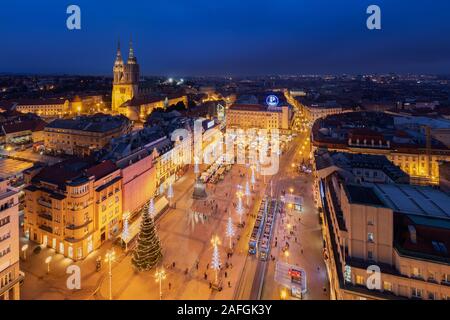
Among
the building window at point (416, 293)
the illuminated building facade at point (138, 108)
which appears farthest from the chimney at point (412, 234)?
the illuminated building facade at point (138, 108)

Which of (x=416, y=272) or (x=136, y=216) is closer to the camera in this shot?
(x=416, y=272)

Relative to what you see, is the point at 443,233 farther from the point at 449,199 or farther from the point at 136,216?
the point at 136,216

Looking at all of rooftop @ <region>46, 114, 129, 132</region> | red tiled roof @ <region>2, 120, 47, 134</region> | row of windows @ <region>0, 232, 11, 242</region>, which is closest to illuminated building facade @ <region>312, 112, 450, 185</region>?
rooftop @ <region>46, 114, 129, 132</region>

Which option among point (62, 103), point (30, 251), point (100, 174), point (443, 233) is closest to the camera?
point (443, 233)

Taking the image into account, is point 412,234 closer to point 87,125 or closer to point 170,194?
point 170,194

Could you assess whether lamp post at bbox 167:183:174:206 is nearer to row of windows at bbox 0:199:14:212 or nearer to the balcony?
the balcony
